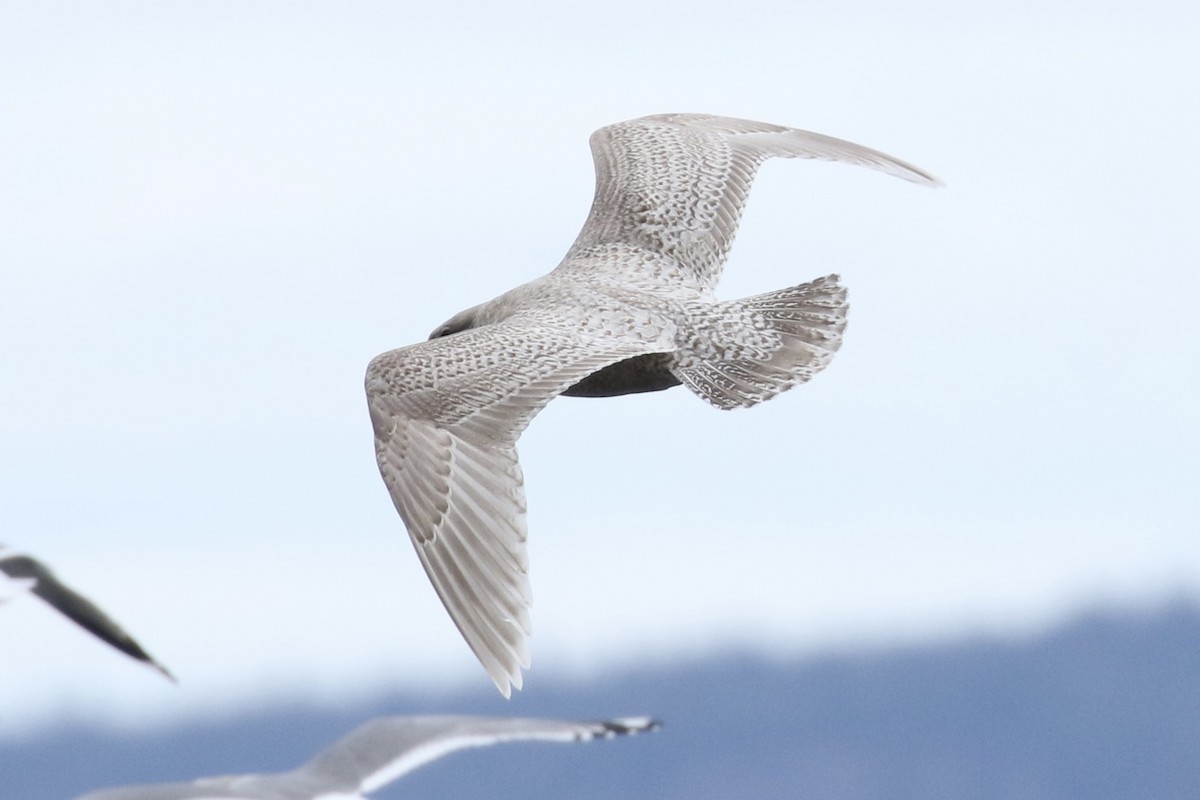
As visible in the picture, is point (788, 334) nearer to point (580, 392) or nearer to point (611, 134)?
point (580, 392)

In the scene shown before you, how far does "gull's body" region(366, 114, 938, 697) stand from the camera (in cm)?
660

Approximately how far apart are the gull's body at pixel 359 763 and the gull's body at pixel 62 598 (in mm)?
595

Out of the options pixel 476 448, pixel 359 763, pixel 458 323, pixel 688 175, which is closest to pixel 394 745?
pixel 359 763

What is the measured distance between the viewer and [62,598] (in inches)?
370

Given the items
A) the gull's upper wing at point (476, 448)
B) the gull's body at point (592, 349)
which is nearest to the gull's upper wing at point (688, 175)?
the gull's body at point (592, 349)

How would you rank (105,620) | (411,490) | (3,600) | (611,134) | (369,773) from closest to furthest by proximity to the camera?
(411,490)
(3,600)
(369,773)
(105,620)
(611,134)

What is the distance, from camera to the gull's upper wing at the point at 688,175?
900cm

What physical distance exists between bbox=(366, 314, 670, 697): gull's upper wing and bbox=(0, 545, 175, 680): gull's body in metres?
1.65

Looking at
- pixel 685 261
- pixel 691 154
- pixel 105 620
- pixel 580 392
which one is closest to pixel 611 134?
pixel 691 154

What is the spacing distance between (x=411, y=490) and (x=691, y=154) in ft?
11.0

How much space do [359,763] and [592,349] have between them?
2.26 meters

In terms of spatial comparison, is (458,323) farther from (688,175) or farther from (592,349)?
(688,175)

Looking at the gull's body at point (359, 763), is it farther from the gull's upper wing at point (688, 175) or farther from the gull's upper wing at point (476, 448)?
the gull's upper wing at point (688, 175)

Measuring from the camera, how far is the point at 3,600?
7648 mm
